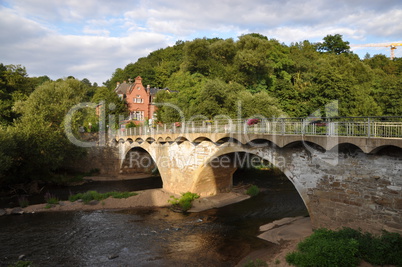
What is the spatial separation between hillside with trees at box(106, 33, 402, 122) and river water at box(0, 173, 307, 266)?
33.5 ft

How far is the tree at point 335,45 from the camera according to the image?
58.7 m

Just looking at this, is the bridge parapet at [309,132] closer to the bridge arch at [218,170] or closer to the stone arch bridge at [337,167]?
the stone arch bridge at [337,167]

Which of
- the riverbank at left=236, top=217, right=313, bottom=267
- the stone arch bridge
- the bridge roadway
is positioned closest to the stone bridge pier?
the stone arch bridge

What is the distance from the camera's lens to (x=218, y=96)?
28.9 meters

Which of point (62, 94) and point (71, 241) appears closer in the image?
point (71, 241)

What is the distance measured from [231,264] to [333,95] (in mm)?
19231

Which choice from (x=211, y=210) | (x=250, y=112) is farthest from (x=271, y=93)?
(x=211, y=210)

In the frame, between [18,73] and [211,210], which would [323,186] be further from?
[18,73]

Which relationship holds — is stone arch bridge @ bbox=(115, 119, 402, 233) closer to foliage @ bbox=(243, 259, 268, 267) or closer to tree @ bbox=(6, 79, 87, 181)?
foliage @ bbox=(243, 259, 268, 267)

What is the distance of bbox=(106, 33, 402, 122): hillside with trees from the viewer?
86.9 feet

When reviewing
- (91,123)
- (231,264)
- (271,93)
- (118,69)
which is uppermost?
(118,69)

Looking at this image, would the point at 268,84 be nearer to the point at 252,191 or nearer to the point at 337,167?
the point at 252,191

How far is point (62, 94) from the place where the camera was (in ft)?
111

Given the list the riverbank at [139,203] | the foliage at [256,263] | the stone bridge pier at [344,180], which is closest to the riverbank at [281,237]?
the foliage at [256,263]
